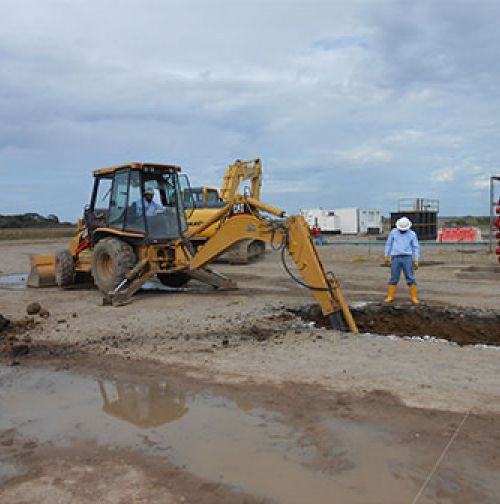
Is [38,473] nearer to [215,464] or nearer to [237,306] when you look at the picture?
[215,464]

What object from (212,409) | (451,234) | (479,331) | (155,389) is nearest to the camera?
(212,409)

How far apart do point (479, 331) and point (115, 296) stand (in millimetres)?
6666

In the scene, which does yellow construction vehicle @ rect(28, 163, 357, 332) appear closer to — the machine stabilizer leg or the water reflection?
the machine stabilizer leg

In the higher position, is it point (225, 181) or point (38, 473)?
point (225, 181)

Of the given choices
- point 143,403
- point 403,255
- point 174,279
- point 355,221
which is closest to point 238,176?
point 174,279

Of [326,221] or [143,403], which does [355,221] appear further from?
[143,403]

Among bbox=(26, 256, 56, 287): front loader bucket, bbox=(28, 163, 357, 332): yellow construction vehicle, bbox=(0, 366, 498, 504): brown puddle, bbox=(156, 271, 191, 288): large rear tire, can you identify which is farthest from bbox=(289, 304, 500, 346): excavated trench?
bbox=(26, 256, 56, 287): front loader bucket

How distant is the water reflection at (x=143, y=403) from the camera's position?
17.8 ft

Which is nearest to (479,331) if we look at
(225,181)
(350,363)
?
(350,363)

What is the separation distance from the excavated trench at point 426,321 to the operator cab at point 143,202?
374 centimetres

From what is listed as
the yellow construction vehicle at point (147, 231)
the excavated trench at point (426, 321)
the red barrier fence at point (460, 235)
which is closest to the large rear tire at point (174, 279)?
the yellow construction vehicle at point (147, 231)

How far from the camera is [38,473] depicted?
14.1ft

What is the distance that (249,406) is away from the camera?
558 centimetres

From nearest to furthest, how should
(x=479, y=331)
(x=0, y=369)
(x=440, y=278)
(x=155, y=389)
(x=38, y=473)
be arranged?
(x=38, y=473), (x=155, y=389), (x=0, y=369), (x=479, y=331), (x=440, y=278)
